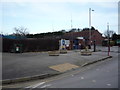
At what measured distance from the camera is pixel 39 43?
40.6 meters

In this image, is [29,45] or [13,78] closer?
[13,78]

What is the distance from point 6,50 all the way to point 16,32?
171ft

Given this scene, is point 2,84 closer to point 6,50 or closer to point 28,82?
point 28,82

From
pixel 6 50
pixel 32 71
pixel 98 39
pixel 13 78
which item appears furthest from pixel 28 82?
pixel 98 39

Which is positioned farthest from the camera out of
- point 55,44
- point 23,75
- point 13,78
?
point 55,44

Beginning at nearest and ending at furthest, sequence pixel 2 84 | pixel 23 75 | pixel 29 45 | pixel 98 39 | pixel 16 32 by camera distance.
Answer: pixel 2 84, pixel 23 75, pixel 29 45, pixel 16 32, pixel 98 39

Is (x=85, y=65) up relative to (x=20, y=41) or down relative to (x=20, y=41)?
down

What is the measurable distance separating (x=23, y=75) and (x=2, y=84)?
1864mm

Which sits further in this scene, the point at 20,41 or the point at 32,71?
the point at 20,41

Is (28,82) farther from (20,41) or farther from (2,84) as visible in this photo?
(20,41)

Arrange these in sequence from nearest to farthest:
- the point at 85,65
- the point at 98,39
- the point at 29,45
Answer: the point at 85,65, the point at 29,45, the point at 98,39

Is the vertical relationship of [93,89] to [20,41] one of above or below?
below

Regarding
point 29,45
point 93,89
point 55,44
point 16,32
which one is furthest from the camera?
point 16,32

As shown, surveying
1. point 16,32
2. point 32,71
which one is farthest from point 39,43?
point 16,32
